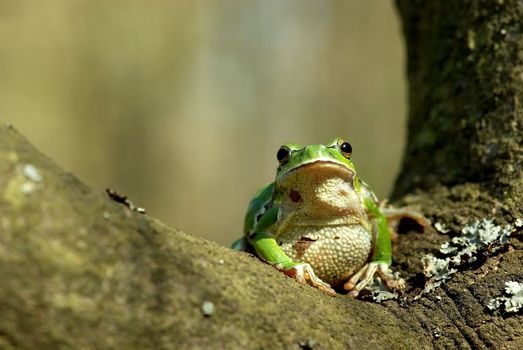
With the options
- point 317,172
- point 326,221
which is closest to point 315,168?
point 317,172

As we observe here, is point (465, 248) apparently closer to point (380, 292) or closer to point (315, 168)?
point (380, 292)

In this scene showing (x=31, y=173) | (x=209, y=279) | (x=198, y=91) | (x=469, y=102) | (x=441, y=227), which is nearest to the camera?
(x=31, y=173)

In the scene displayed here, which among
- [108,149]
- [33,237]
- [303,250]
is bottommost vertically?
[108,149]

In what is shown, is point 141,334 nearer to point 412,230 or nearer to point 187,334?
point 187,334

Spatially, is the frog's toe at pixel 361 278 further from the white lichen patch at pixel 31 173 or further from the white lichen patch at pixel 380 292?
the white lichen patch at pixel 31 173

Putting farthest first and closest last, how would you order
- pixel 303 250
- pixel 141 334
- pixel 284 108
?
1. pixel 284 108
2. pixel 303 250
3. pixel 141 334

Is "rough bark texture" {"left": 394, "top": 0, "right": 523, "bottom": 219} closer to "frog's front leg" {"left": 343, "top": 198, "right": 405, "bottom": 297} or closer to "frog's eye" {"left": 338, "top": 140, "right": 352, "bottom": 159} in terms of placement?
"frog's front leg" {"left": 343, "top": 198, "right": 405, "bottom": 297}

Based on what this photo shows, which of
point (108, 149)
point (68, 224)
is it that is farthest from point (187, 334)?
point (108, 149)
